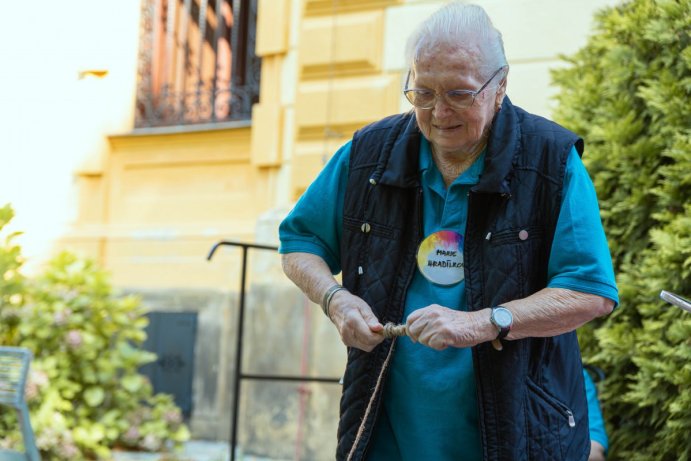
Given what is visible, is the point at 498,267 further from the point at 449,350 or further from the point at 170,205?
the point at 170,205

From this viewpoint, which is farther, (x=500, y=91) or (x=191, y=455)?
(x=191, y=455)

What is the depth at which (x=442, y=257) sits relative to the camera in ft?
7.73

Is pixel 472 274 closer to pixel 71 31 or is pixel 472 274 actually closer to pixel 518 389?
pixel 518 389

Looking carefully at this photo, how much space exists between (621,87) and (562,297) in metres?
1.89

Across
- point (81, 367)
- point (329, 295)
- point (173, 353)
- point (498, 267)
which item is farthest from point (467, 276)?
point (173, 353)

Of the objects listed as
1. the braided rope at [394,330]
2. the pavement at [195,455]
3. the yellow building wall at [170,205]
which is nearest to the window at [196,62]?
the yellow building wall at [170,205]

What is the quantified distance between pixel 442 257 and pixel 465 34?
47 cm

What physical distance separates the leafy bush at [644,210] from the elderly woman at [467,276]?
1.06m

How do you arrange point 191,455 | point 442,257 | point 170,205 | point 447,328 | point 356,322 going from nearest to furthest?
point 447,328
point 356,322
point 442,257
point 191,455
point 170,205

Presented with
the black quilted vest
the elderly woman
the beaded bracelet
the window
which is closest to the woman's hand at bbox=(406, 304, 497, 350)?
the elderly woman

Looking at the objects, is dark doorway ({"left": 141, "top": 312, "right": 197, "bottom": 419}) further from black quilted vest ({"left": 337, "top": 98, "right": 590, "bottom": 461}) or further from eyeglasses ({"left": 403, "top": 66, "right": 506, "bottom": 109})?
eyeglasses ({"left": 403, "top": 66, "right": 506, "bottom": 109})

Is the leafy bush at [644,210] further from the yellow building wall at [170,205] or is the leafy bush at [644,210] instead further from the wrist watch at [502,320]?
the yellow building wall at [170,205]

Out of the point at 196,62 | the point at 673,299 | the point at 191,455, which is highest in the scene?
the point at 196,62

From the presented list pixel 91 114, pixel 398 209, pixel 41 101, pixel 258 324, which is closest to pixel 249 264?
pixel 258 324
